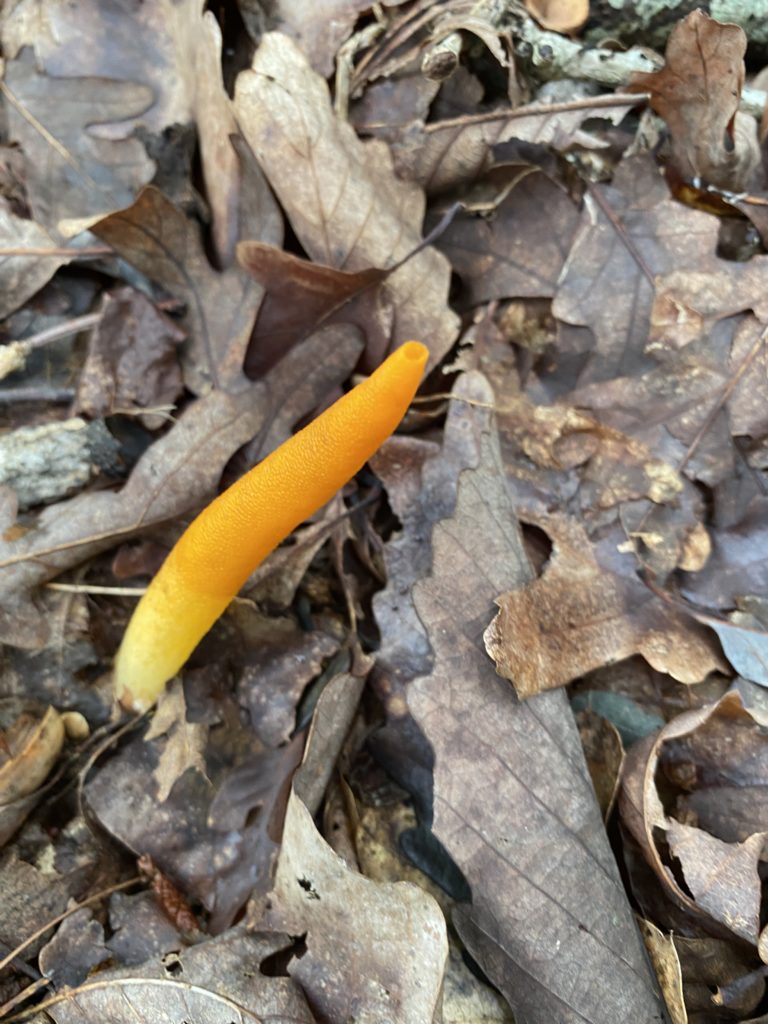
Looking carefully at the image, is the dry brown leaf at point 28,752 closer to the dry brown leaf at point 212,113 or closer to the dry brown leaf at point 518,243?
the dry brown leaf at point 212,113

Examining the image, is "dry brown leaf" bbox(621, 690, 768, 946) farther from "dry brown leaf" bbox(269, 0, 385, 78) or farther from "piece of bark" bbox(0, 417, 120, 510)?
"dry brown leaf" bbox(269, 0, 385, 78)

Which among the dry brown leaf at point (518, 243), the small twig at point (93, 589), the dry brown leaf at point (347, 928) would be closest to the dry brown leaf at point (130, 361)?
the small twig at point (93, 589)

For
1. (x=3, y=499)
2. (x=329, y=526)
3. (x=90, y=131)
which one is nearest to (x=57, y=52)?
(x=90, y=131)

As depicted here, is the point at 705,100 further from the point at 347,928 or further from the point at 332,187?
the point at 347,928

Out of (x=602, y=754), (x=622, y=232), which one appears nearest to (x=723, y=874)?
(x=602, y=754)

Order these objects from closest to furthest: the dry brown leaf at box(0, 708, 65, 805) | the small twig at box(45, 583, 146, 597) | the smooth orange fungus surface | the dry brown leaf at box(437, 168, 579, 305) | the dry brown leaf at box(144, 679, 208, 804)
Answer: the smooth orange fungus surface, the dry brown leaf at box(0, 708, 65, 805), the dry brown leaf at box(144, 679, 208, 804), the small twig at box(45, 583, 146, 597), the dry brown leaf at box(437, 168, 579, 305)

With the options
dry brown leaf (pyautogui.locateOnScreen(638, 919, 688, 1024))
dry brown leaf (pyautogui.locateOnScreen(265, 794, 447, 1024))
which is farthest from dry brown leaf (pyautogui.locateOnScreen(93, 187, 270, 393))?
dry brown leaf (pyautogui.locateOnScreen(638, 919, 688, 1024))
